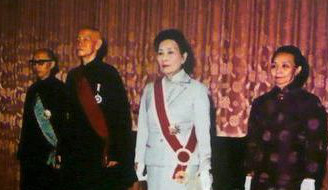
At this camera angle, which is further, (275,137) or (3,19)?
(3,19)

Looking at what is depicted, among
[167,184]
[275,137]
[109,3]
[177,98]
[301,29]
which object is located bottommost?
[167,184]

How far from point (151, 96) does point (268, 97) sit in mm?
555

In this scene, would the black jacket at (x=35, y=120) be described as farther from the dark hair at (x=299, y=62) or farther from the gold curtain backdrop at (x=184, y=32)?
the dark hair at (x=299, y=62)

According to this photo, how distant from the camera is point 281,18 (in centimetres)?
248

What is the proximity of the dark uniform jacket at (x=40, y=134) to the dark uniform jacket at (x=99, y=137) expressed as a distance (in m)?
0.11

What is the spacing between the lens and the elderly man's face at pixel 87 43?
2.75 m

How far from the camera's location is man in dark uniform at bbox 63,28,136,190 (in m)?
2.68

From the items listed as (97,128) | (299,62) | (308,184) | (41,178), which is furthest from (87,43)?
(308,184)

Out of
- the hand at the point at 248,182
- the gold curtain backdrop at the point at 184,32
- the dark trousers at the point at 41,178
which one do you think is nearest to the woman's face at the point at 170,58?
the gold curtain backdrop at the point at 184,32

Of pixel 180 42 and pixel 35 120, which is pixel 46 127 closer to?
pixel 35 120

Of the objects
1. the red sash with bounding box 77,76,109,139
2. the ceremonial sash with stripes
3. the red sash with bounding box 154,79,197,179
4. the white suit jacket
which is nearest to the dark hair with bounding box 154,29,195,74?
the white suit jacket

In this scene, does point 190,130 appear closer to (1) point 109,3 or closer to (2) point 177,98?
(2) point 177,98

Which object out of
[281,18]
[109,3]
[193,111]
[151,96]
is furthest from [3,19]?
[281,18]

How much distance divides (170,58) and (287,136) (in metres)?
0.65
